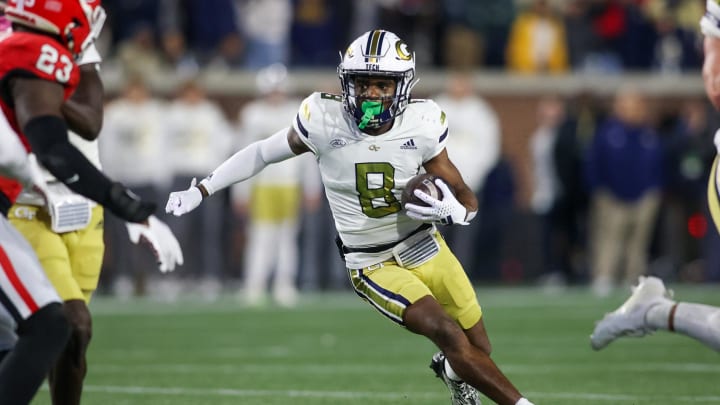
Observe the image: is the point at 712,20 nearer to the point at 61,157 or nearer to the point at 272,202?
the point at 61,157

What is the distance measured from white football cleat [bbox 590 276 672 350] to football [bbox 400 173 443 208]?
35.3 inches

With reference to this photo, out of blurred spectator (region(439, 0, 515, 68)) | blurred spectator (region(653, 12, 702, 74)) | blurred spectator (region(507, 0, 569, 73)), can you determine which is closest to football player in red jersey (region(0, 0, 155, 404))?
blurred spectator (region(439, 0, 515, 68))

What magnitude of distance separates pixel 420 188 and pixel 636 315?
103 centimetres

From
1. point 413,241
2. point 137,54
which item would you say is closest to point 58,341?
point 413,241

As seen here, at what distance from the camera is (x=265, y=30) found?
51.9ft

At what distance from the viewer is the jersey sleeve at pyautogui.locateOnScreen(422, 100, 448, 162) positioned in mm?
6031

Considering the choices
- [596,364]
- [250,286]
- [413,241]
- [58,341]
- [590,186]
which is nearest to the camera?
[58,341]

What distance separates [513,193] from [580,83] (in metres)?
1.84

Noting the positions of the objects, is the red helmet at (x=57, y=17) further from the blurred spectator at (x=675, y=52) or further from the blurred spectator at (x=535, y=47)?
the blurred spectator at (x=675, y=52)

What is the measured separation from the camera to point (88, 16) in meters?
5.43

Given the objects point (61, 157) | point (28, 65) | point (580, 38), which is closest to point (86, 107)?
point (28, 65)

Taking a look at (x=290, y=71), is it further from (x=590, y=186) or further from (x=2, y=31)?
(x=2, y=31)

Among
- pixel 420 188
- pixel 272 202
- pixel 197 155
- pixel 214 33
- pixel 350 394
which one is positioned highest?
pixel 420 188

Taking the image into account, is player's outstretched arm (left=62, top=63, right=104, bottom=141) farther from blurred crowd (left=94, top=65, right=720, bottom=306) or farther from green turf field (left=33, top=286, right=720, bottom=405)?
blurred crowd (left=94, top=65, right=720, bottom=306)
